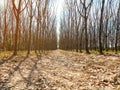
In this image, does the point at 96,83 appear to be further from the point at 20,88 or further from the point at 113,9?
the point at 113,9

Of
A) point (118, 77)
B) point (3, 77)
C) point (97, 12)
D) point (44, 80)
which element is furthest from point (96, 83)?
point (97, 12)

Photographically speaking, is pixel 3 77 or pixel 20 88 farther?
pixel 3 77

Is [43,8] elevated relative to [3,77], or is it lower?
elevated

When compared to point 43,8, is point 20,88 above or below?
below

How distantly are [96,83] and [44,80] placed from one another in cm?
136

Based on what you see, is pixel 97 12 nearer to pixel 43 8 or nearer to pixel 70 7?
pixel 70 7

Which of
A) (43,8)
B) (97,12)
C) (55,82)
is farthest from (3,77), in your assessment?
(97,12)

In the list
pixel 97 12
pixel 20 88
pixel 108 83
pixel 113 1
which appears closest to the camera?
pixel 20 88

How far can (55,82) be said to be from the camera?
5004 mm

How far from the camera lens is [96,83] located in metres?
4.86

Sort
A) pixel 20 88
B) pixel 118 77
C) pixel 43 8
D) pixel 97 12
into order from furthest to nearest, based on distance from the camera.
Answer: pixel 97 12 < pixel 43 8 < pixel 118 77 < pixel 20 88

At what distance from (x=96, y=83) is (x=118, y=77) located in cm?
68

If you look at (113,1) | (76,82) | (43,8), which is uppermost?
(113,1)

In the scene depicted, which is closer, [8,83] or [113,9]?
[8,83]
